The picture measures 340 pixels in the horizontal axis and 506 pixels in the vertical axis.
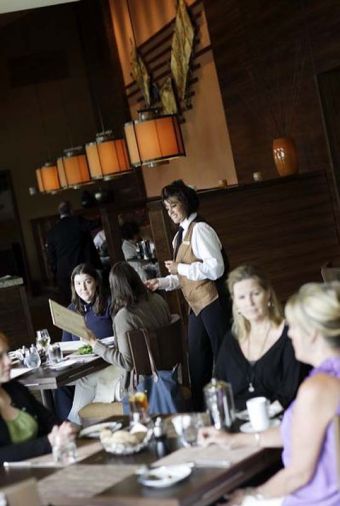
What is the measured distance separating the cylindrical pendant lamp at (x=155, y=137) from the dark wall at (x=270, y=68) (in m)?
0.91

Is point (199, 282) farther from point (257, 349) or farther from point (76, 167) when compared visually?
point (76, 167)

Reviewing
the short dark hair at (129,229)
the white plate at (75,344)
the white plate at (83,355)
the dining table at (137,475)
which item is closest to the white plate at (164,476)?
the dining table at (137,475)

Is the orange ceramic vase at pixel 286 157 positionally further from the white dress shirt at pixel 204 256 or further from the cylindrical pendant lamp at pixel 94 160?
the cylindrical pendant lamp at pixel 94 160

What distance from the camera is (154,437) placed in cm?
327

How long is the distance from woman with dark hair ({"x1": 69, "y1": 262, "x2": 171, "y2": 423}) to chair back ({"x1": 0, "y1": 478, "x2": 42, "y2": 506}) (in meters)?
2.20

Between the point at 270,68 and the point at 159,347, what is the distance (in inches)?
165

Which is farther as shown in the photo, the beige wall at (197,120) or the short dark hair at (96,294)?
the beige wall at (197,120)

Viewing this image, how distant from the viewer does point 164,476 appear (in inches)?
112

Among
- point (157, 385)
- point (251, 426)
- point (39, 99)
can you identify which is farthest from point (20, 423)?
point (39, 99)

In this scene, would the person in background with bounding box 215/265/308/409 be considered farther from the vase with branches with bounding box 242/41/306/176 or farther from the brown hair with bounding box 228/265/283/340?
the vase with branches with bounding box 242/41/306/176

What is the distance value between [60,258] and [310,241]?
336cm

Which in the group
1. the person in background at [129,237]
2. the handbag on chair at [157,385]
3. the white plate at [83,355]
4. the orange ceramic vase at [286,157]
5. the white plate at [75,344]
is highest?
the orange ceramic vase at [286,157]

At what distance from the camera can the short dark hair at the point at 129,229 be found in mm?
8586

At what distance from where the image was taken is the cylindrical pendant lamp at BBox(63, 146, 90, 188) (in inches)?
443
